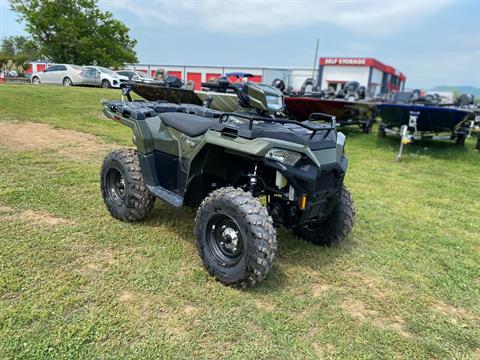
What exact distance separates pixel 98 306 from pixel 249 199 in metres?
1.19

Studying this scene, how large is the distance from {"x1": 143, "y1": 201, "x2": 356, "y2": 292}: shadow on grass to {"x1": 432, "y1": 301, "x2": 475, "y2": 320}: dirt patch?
2.76 feet

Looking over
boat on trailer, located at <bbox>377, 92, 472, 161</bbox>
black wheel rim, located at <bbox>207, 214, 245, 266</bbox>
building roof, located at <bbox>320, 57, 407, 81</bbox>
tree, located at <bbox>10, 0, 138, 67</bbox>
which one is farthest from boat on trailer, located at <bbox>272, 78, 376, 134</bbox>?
building roof, located at <bbox>320, 57, 407, 81</bbox>

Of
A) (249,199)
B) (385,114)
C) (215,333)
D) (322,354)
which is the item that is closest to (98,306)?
(215,333)

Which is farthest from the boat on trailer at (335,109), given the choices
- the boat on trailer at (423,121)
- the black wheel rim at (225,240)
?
the black wheel rim at (225,240)

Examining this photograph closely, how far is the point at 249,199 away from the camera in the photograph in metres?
2.79

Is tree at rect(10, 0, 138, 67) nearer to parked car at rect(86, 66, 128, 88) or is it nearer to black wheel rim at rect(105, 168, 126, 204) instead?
parked car at rect(86, 66, 128, 88)

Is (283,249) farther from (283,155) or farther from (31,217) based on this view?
(31,217)

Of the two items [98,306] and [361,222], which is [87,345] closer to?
[98,306]

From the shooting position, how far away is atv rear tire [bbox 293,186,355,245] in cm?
347

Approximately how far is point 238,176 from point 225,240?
2.01 ft

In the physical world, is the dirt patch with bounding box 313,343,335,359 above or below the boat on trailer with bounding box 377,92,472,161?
below

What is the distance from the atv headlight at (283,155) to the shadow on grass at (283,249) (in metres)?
0.91

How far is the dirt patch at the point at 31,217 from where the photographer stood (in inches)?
147

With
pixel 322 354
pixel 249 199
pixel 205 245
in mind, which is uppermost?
pixel 249 199
